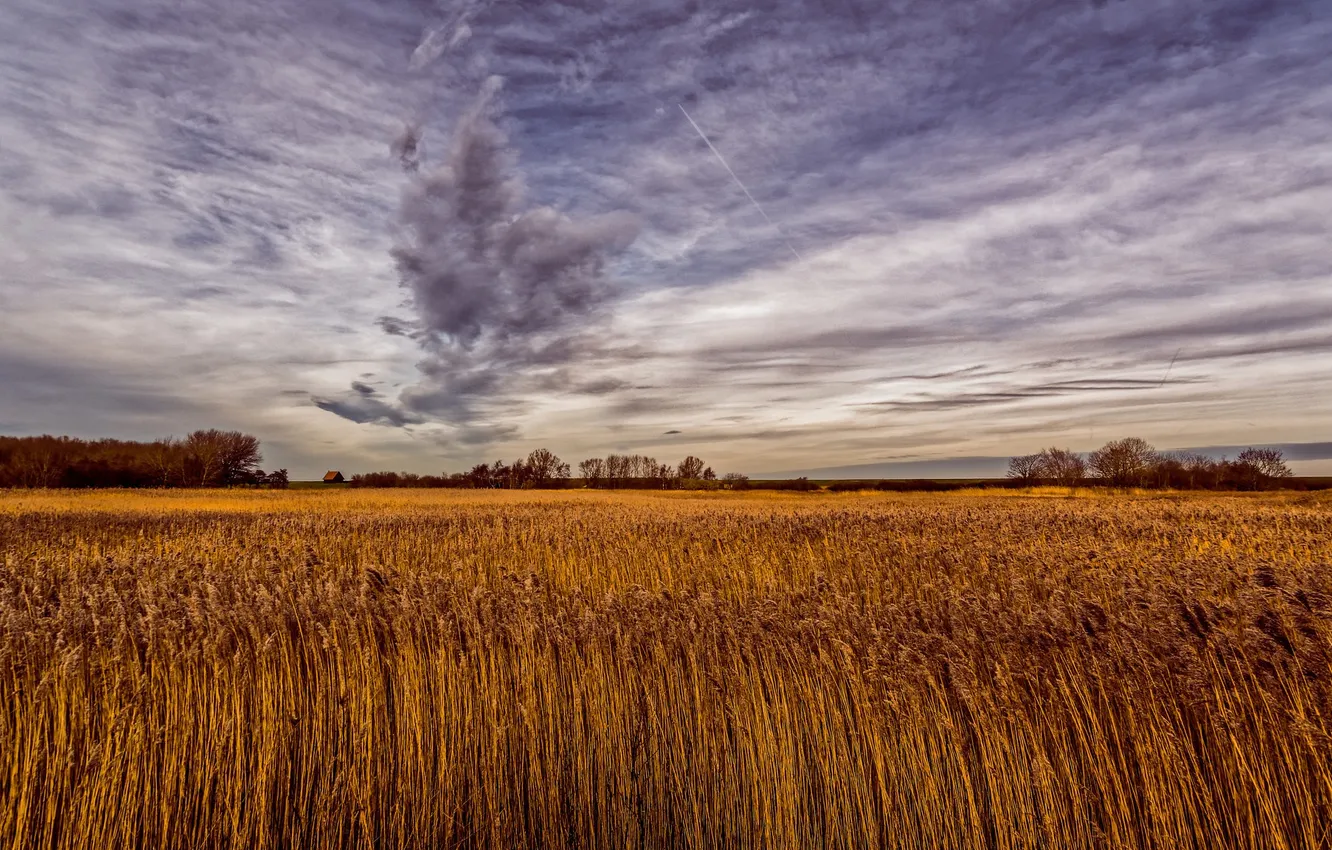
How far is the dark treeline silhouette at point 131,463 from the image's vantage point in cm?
7225

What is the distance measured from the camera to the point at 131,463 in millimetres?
79625

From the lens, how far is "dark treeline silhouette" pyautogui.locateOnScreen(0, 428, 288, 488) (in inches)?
2844

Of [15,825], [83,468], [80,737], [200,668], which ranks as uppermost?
[83,468]

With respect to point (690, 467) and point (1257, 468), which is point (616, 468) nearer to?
point (690, 467)

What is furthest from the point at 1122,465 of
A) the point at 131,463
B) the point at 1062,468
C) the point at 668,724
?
the point at 131,463

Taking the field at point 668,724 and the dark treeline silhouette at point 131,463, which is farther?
the dark treeline silhouette at point 131,463

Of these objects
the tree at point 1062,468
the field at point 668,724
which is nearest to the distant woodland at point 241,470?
the tree at point 1062,468

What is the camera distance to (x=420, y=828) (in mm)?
4328

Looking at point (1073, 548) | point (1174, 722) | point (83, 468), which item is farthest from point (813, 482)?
point (83, 468)

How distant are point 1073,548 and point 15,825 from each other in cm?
1482

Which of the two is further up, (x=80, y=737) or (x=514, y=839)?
(x=80, y=737)

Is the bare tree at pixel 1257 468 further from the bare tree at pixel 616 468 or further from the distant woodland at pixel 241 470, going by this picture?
the bare tree at pixel 616 468

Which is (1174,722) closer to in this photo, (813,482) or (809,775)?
(809,775)

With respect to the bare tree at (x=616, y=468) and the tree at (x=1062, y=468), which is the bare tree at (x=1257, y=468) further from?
the bare tree at (x=616, y=468)
